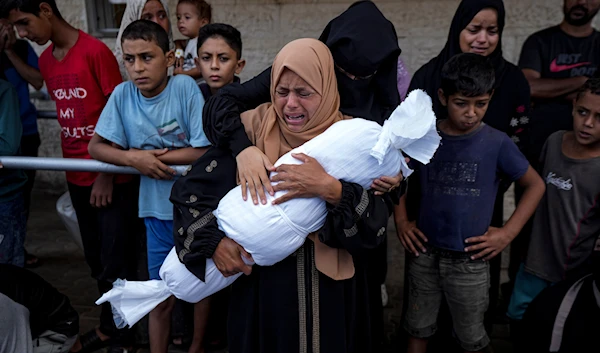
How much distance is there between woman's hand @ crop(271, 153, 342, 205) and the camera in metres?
1.62

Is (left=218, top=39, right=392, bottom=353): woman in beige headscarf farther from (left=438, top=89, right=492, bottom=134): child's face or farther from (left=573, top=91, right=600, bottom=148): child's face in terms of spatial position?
(left=573, top=91, right=600, bottom=148): child's face

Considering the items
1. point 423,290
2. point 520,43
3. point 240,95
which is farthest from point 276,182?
point 520,43

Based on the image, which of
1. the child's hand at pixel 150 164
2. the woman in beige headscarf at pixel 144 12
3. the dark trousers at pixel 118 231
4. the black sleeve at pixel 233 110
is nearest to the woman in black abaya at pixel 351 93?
the black sleeve at pixel 233 110

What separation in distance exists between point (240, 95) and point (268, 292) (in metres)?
0.73

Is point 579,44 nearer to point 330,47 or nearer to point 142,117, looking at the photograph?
point 330,47

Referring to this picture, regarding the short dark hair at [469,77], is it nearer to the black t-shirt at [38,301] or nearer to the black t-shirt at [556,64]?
the black t-shirt at [556,64]

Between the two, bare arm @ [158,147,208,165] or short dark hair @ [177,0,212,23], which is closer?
bare arm @ [158,147,208,165]

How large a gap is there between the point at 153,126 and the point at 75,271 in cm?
243

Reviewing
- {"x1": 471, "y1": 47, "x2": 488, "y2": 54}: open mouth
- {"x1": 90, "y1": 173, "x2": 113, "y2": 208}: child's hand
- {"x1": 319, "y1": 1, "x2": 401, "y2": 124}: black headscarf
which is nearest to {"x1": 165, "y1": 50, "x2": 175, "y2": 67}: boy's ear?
{"x1": 90, "y1": 173, "x2": 113, "y2": 208}: child's hand

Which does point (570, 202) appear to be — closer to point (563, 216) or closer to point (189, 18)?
point (563, 216)

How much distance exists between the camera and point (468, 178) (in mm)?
2250

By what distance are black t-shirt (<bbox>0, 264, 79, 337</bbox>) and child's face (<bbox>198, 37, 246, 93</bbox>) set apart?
4.23 feet

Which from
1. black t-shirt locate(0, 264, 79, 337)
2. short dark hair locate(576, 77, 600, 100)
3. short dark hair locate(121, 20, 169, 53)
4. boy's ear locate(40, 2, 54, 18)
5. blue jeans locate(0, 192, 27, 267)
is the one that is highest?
boy's ear locate(40, 2, 54, 18)

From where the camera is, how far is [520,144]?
2705 mm
